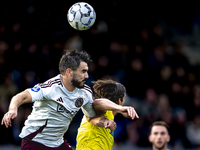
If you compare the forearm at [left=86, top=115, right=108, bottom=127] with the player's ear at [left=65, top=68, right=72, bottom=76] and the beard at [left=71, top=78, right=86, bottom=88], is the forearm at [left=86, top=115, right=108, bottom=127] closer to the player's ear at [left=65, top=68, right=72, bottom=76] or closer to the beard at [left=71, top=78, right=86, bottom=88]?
the beard at [left=71, top=78, right=86, bottom=88]

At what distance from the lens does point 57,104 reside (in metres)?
4.45

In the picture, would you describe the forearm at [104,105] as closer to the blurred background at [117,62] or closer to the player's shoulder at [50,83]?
the player's shoulder at [50,83]

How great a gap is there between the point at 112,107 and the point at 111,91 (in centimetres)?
73

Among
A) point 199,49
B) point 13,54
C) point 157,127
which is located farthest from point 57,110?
point 199,49

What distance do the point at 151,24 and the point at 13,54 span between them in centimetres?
493

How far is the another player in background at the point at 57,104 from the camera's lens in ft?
14.3

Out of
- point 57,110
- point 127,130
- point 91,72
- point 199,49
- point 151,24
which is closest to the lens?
point 57,110

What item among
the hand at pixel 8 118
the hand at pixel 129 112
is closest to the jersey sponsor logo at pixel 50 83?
the hand at pixel 8 118

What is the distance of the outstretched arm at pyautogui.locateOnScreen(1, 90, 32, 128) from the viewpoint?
3.62 metres

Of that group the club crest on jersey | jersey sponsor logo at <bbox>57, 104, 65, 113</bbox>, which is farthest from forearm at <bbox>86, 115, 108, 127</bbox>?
jersey sponsor logo at <bbox>57, 104, 65, 113</bbox>

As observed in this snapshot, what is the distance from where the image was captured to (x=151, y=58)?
10.7 m

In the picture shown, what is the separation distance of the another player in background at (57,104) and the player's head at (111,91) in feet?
1.49

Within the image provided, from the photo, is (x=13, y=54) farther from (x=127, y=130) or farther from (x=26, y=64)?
(x=127, y=130)

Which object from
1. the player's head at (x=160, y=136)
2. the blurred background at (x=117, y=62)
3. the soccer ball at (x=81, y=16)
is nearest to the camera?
the soccer ball at (x=81, y=16)
